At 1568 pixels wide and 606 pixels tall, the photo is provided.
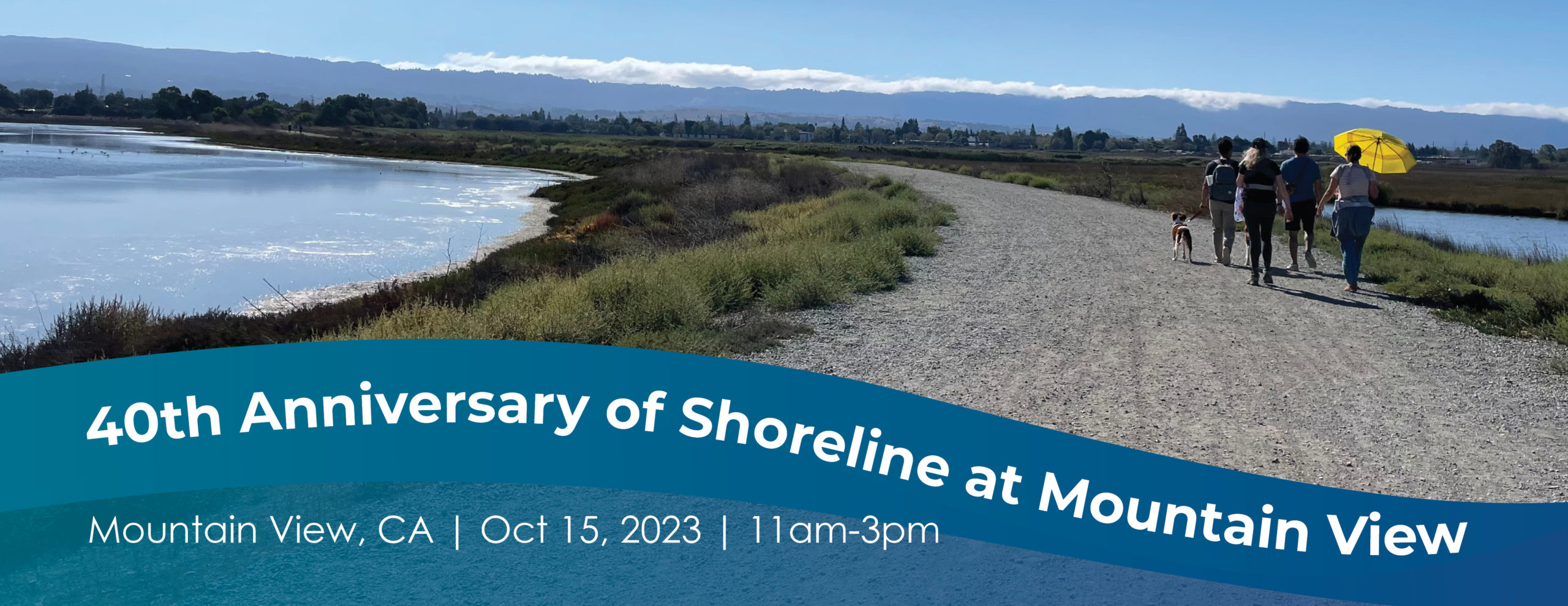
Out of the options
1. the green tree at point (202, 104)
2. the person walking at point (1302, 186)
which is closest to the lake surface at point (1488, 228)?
the person walking at point (1302, 186)

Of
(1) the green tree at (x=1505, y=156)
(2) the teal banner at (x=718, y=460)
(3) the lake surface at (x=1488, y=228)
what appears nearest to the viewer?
(2) the teal banner at (x=718, y=460)

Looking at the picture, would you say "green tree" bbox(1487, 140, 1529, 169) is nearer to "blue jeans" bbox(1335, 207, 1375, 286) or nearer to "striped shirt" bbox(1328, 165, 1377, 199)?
"blue jeans" bbox(1335, 207, 1375, 286)

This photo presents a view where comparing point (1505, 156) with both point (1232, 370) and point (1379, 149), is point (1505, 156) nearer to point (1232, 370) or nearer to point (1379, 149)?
point (1379, 149)

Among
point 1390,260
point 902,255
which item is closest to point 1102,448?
point 902,255

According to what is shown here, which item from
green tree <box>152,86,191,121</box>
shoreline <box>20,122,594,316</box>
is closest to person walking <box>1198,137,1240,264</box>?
shoreline <box>20,122,594,316</box>

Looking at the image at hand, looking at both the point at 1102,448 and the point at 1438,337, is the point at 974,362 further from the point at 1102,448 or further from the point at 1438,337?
the point at 1438,337

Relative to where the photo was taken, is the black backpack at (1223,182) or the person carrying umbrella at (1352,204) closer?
the person carrying umbrella at (1352,204)

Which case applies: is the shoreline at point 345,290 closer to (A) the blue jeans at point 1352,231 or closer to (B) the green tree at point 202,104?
(A) the blue jeans at point 1352,231
